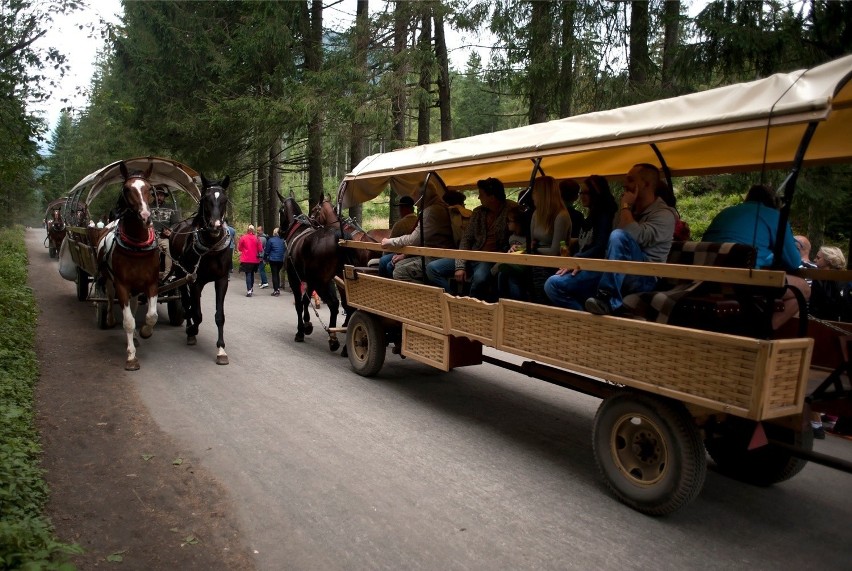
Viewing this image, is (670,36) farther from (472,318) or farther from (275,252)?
(275,252)

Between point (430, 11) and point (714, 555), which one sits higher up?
point (430, 11)

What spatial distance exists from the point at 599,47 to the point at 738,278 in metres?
9.17

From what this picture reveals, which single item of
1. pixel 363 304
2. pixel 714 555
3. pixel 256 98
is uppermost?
pixel 256 98

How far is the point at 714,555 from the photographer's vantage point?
3.52 meters

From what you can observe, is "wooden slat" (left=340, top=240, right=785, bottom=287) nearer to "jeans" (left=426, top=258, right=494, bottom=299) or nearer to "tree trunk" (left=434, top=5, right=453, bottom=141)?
"jeans" (left=426, top=258, right=494, bottom=299)

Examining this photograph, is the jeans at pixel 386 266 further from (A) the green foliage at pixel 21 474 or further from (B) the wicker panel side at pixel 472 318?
(A) the green foliage at pixel 21 474

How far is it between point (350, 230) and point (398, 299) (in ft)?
9.21

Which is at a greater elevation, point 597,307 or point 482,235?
point 482,235

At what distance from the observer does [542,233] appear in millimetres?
5344

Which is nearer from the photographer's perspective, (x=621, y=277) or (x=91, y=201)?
(x=621, y=277)

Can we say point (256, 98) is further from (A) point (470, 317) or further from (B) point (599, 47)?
(A) point (470, 317)

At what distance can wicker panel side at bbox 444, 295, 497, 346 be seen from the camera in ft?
17.3

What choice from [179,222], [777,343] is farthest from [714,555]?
[179,222]

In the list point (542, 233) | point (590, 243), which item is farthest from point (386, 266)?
point (590, 243)
